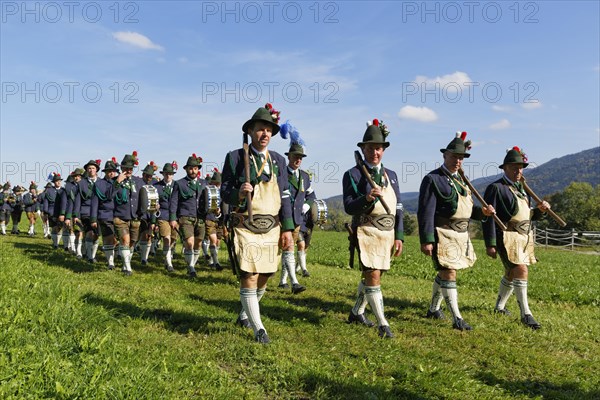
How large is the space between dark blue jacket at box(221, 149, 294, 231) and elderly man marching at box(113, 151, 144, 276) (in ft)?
22.2

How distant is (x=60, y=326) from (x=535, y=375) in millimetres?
5642

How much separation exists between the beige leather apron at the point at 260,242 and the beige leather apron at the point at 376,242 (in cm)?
130

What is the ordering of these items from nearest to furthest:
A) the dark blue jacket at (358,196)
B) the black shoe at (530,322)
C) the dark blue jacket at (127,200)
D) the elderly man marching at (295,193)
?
the dark blue jacket at (358,196)
the black shoe at (530,322)
the elderly man marching at (295,193)
the dark blue jacket at (127,200)

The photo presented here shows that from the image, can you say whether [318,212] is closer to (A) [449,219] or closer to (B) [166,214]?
(B) [166,214]

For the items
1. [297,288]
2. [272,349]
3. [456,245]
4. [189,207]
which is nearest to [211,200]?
[189,207]

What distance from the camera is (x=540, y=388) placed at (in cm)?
515

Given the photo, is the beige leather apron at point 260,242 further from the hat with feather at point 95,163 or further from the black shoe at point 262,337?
the hat with feather at point 95,163

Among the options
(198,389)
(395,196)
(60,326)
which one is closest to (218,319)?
(60,326)

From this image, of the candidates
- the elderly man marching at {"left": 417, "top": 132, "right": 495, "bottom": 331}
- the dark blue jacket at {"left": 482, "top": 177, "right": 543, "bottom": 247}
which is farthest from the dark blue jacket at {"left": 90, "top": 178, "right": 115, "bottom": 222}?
the dark blue jacket at {"left": 482, "top": 177, "right": 543, "bottom": 247}

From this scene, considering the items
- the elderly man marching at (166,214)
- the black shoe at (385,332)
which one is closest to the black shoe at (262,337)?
the black shoe at (385,332)

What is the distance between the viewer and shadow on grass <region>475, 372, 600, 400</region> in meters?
4.95

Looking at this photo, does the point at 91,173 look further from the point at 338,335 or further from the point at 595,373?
the point at 595,373

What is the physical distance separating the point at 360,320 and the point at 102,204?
8.21m

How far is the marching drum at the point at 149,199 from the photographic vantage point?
12.4 meters
